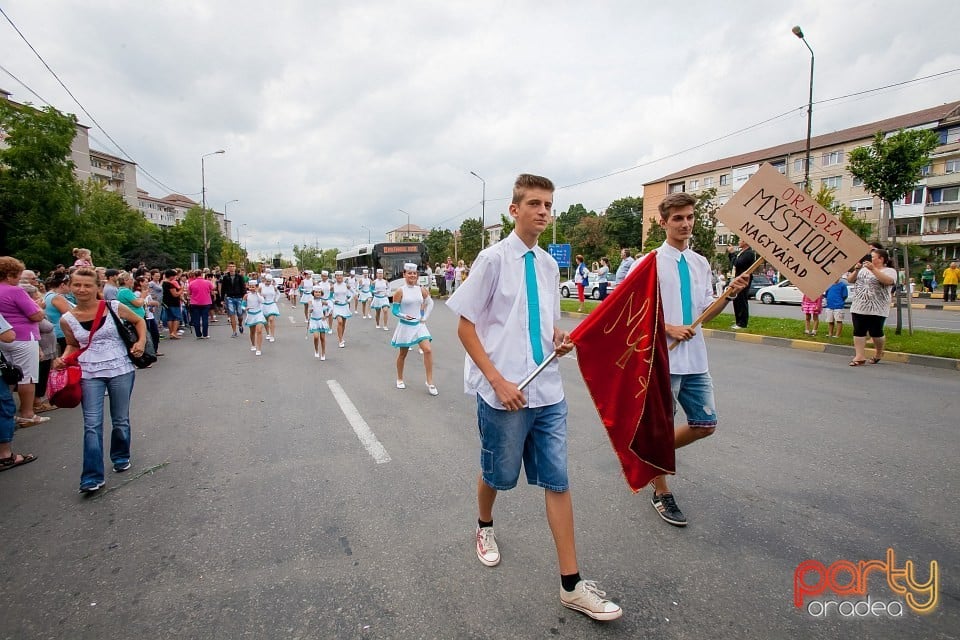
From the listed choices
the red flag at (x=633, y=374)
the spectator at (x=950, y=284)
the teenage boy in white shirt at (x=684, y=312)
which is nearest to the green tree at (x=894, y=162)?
the teenage boy in white shirt at (x=684, y=312)

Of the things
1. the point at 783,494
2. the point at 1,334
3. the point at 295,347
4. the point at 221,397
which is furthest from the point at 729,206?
the point at 295,347

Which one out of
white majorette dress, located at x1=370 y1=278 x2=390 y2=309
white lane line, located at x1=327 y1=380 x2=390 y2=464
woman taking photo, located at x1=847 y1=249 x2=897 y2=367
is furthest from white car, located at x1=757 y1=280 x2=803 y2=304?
white lane line, located at x1=327 y1=380 x2=390 y2=464

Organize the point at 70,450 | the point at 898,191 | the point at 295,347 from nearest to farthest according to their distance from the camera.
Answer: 1. the point at 70,450
2. the point at 898,191
3. the point at 295,347

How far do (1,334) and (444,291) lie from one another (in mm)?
26770

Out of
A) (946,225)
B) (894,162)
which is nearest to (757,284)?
(894,162)

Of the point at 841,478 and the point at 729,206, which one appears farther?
the point at 841,478

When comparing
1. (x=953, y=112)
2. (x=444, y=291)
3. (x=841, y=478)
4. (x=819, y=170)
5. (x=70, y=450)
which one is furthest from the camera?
(x=819, y=170)

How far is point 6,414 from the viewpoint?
430cm

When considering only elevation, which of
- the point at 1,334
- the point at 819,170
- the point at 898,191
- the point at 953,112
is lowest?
the point at 1,334

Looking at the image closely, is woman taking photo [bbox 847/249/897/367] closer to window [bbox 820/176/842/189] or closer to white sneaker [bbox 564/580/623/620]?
white sneaker [bbox 564/580/623/620]

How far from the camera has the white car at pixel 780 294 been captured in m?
22.9

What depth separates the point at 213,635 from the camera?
7.24 ft

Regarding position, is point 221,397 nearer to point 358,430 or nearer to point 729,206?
point 358,430

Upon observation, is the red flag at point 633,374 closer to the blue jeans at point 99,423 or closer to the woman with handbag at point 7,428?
the blue jeans at point 99,423
